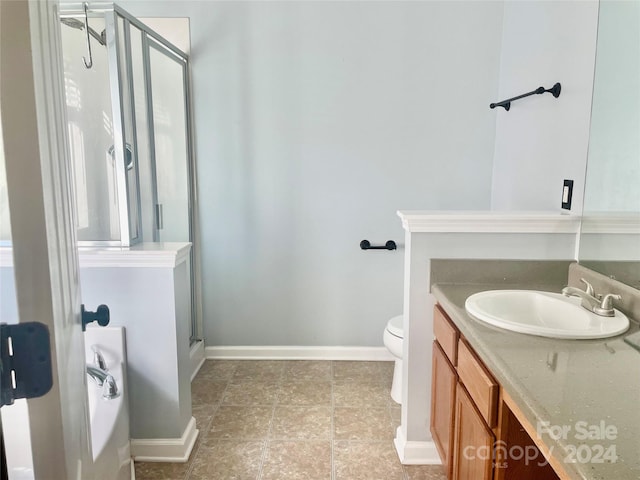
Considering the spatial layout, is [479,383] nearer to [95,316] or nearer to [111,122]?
[95,316]

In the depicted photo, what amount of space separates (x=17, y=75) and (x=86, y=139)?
1.81m

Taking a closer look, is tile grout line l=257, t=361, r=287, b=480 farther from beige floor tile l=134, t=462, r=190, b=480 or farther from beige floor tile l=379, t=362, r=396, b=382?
beige floor tile l=379, t=362, r=396, b=382

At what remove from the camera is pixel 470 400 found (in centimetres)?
150

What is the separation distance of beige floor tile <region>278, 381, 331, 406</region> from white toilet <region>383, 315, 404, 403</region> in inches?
15.0

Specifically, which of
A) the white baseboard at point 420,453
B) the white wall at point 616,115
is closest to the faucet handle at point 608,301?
the white wall at point 616,115

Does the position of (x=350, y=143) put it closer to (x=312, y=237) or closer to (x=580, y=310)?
(x=312, y=237)

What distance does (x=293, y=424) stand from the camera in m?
2.41

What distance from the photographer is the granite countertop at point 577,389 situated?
0.83 m

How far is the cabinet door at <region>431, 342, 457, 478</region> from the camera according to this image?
5.61 feet

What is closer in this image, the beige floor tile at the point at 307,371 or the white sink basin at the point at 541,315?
the white sink basin at the point at 541,315

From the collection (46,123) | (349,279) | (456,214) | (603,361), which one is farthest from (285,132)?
(46,123)

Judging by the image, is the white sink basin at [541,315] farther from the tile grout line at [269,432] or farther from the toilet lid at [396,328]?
the tile grout line at [269,432]

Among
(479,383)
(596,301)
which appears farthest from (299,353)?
(596,301)

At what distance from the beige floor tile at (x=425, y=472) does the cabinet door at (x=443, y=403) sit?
19cm
